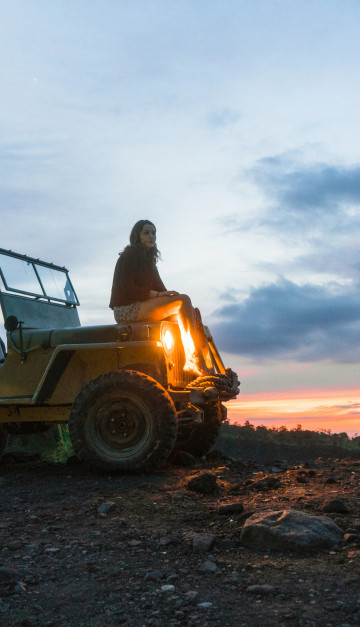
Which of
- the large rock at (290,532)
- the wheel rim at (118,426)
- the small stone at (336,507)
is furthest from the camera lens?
the wheel rim at (118,426)

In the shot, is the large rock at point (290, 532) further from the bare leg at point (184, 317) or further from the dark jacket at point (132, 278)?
the dark jacket at point (132, 278)

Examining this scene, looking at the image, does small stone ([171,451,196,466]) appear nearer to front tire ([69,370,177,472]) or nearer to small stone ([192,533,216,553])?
front tire ([69,370,177,472])

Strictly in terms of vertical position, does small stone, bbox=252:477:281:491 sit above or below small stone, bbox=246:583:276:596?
above

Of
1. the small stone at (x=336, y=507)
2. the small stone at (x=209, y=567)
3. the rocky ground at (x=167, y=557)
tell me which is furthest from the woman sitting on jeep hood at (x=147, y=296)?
the small stone at (x=209, y=567)

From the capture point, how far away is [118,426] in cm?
712

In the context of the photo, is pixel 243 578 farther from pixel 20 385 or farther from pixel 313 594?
pixel 20 385

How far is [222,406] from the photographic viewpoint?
926 centimetres

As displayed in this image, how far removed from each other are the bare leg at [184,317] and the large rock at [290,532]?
3.40m

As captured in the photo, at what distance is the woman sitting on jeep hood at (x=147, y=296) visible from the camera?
7.71 metres

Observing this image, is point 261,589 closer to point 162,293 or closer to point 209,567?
point 209,567

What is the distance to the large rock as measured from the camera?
4355 millimetres

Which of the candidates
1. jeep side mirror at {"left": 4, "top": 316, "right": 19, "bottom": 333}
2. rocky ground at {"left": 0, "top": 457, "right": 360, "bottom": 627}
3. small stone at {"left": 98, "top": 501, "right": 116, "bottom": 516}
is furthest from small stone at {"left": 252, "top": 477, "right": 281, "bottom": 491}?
jeep side mirror at {"left": 4, "top": 316, "right": 19, "bottom": 333}

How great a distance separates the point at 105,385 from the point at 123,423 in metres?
0.49

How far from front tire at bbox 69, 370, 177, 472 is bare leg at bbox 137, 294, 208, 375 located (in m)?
0.96
